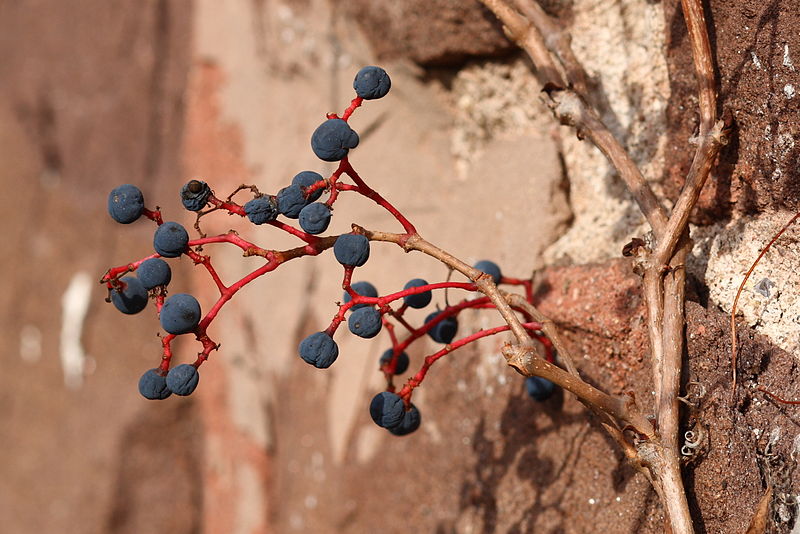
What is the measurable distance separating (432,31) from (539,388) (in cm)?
57

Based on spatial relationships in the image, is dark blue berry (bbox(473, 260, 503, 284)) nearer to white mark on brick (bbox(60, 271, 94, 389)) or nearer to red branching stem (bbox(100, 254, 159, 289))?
red branching stem (bbox(100, 254, 159, 289))

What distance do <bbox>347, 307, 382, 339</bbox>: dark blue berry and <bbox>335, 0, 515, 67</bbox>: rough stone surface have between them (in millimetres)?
548

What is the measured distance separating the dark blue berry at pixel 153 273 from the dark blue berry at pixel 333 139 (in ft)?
0.58

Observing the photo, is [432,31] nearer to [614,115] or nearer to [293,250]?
[614,115]

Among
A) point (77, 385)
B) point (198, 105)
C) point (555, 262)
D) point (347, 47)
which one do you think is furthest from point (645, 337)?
point (77, 385)

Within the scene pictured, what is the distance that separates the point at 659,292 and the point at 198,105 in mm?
1319

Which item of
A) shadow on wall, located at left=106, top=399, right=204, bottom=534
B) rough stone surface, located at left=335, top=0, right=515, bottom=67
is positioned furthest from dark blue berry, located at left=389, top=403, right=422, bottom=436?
shadow on wall, located at left=106, top=399, right=204, bottom=534

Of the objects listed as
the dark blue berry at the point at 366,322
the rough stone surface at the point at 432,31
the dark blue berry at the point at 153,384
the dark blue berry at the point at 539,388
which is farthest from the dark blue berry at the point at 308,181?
the rough stone surface at the point at 432,31

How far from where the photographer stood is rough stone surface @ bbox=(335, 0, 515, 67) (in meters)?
1.14

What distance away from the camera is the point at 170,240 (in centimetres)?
72

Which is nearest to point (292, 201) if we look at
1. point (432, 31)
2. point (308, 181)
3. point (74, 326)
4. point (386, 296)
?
point (308, 181)

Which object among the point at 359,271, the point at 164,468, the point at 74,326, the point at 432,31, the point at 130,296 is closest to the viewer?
the point at 130,296

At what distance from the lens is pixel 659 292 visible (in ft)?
2.48

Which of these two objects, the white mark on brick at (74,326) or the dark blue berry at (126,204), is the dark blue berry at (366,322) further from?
the white mark on brick at (74,326)
